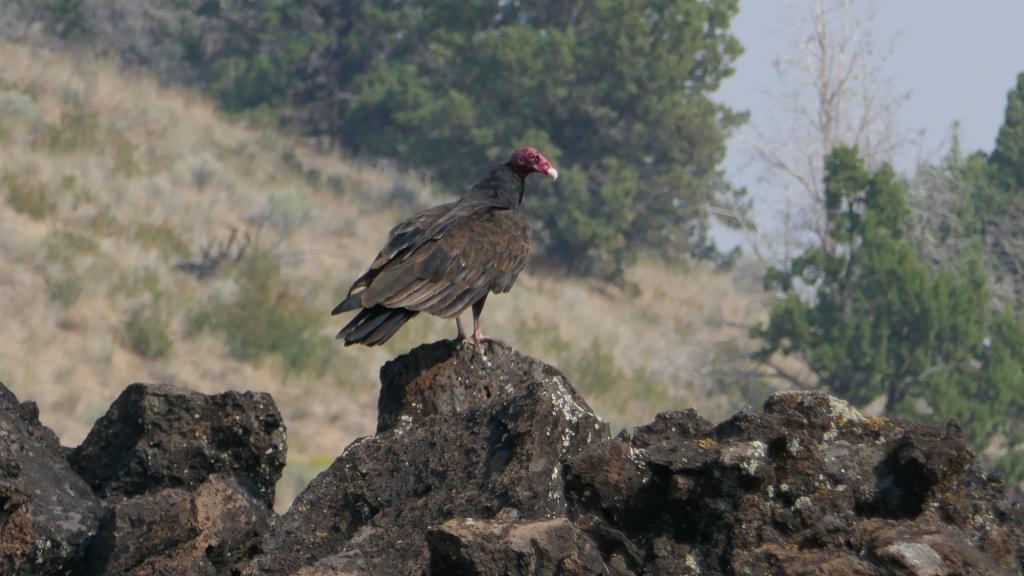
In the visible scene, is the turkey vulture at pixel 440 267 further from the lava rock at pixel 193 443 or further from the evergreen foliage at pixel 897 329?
the evergreen foliage at pixel 897 329

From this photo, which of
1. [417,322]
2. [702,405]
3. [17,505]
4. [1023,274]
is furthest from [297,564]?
[1023,274]

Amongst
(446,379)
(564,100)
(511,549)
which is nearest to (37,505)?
(446,379)

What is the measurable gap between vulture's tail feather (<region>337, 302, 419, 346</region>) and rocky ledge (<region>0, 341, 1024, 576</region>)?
2.73 feet

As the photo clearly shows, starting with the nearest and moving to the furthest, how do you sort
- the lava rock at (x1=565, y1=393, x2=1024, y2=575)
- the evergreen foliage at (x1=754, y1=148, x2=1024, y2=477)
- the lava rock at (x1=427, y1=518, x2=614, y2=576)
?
the lava rock at (x1=427, y1=518, x2=614, y2=576) < the lava rock at (x1=565, y1=393, x2=1024, y2=575) < the evergreen foliage at (x1=754, y1=148, x2=1024, y2=477)

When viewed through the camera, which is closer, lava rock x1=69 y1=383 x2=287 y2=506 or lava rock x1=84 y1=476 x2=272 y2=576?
lava rock x1=84 y1=476 x2=272 y2=576

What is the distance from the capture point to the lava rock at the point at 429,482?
413cm

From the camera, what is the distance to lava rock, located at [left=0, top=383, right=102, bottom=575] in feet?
15.4

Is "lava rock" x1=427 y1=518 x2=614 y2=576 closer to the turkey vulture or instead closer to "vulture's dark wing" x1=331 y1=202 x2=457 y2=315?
the turkey vulture

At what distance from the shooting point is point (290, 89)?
34.0 meters

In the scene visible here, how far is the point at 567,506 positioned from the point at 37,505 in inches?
69.4

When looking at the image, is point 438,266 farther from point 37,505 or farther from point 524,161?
point 37,505

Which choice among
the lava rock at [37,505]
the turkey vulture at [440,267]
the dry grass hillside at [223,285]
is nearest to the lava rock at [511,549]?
the lava rock at [37,505]

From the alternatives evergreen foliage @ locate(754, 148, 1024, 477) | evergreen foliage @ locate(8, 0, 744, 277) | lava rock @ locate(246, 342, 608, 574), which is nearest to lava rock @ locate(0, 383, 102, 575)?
lava rock @ locate(246, 342, 608, 574)

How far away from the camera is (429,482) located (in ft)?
14.9
